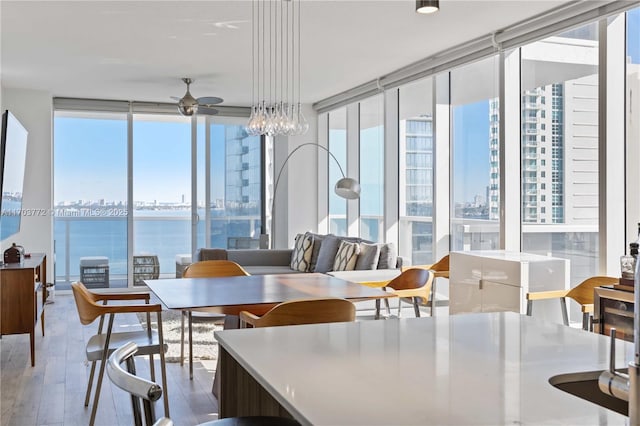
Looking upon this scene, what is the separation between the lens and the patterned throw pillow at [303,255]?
24.6ft

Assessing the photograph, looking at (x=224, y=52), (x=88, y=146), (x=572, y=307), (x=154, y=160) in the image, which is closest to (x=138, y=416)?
(x=572, y=307)

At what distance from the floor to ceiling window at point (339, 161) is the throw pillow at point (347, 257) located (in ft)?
7.49

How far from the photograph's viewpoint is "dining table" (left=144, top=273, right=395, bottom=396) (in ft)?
10.3

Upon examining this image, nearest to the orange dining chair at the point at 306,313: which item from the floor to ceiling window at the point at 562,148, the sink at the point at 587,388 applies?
the sink at the point at 587,388

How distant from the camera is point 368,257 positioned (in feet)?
20.7

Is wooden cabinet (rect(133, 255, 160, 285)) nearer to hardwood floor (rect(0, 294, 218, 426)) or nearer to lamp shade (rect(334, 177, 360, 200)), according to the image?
hardwood floor (rect(0, 294, 218, 426))

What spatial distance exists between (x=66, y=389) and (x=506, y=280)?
309cm

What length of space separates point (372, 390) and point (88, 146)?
1041 cm

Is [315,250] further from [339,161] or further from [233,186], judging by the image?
[233,186]

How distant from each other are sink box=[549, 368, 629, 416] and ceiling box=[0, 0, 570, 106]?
3.67m

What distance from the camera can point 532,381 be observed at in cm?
132

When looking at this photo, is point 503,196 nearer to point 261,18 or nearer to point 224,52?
point 261,18

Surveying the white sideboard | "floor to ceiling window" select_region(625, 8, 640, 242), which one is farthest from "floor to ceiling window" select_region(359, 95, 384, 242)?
"floor to ceiling window" select_region(625, 8, 640, 242)

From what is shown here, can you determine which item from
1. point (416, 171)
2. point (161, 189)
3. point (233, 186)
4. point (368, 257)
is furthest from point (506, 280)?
point (161, 189)
